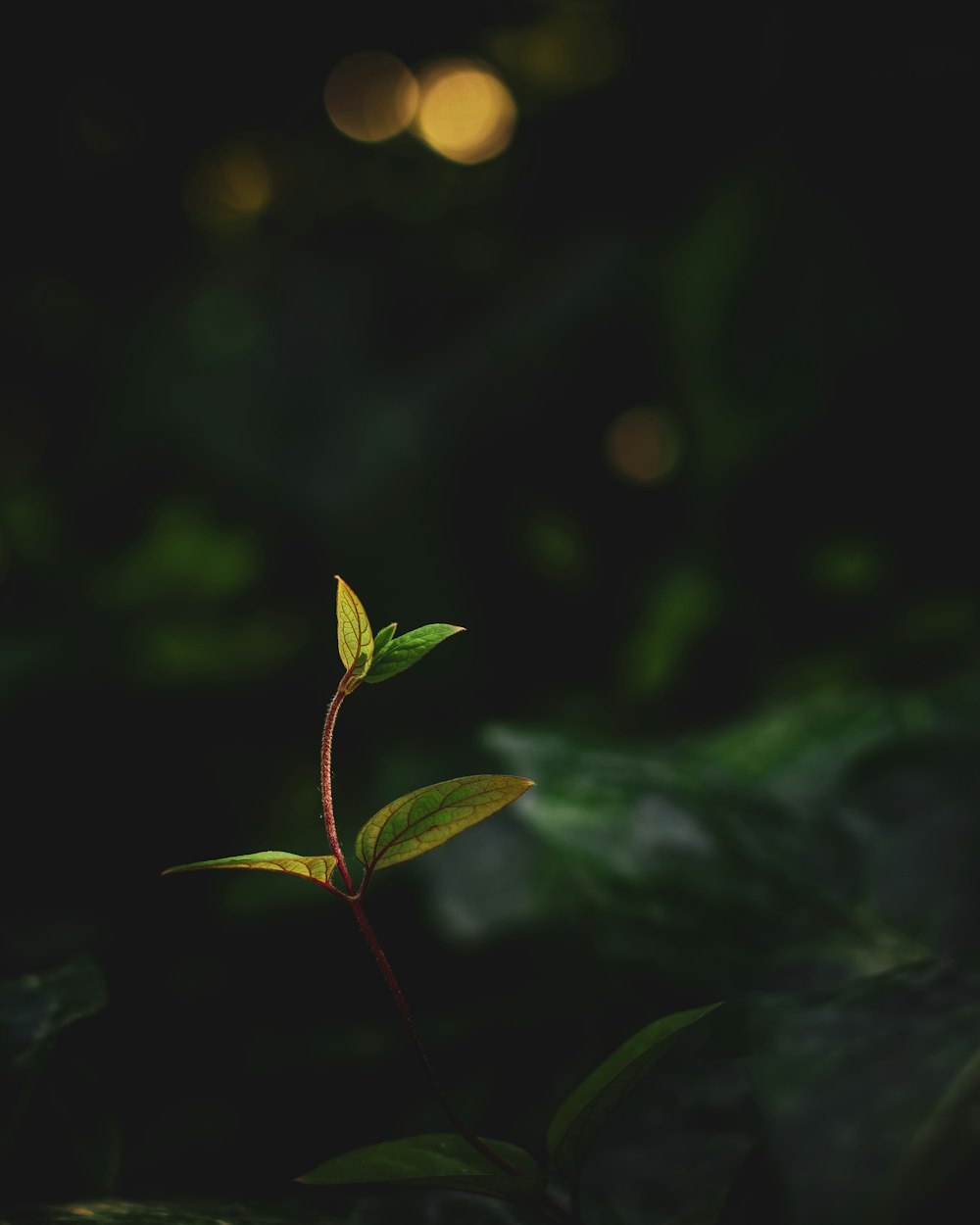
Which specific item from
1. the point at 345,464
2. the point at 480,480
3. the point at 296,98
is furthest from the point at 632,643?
the point at 296,98

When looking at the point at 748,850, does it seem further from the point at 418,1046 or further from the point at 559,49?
the point at 559,49

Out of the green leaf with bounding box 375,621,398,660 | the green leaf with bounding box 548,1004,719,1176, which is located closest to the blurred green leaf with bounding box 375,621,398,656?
the green leaf with bounding box 375,621,398,660

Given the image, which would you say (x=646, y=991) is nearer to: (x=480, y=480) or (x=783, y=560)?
(x=783, y=560)

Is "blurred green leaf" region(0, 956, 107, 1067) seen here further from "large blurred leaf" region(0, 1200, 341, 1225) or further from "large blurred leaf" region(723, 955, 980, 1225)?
"large blurred leaf" region(723, 955, 980, 1225)

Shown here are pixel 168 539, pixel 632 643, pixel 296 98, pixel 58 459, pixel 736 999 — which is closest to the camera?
pixel 736 999

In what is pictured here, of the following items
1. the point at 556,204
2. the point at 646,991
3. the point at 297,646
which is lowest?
the point at 646,991

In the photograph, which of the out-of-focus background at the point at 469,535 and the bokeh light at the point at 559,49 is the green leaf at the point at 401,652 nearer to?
the out-of-focus background at the point at 469,535
